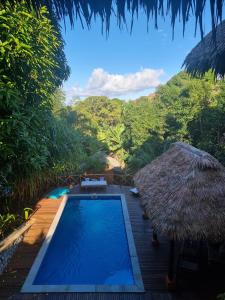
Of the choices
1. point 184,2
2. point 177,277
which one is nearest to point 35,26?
point 184,2

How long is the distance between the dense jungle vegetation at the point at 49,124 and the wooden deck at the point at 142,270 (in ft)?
2.98

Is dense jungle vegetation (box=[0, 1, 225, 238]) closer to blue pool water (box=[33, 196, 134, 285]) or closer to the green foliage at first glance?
the green foliage

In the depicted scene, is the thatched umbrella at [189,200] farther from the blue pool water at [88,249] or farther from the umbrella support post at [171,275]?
the blue pool water at [88,249]

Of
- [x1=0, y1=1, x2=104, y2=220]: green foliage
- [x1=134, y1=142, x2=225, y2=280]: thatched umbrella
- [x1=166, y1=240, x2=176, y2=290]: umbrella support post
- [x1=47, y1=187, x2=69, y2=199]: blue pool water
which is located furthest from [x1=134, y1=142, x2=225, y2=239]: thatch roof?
[x1=47, y1=187, x2=69, y2=199]: blue pool water

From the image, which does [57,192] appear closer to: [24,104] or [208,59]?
[24,104]

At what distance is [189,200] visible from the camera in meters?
5.16

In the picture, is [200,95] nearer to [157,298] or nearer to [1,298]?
[157,298]

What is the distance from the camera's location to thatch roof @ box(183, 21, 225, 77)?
17.3 ft

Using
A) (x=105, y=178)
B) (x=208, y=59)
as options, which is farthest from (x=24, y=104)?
(x=105, y=178)

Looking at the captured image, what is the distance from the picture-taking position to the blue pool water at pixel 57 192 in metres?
11.0

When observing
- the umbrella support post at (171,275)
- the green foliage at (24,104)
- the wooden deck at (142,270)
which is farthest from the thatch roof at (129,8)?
the wooden deck at (142,270)

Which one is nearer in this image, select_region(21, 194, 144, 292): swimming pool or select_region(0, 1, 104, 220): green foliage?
select_region(0, 1, 104, 220): green foliage

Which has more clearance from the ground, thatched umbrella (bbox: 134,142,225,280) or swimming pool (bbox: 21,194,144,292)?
thatched umbrella (bbox: 134,142,225,280)

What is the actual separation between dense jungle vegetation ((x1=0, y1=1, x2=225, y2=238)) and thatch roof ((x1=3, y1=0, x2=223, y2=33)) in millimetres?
261
